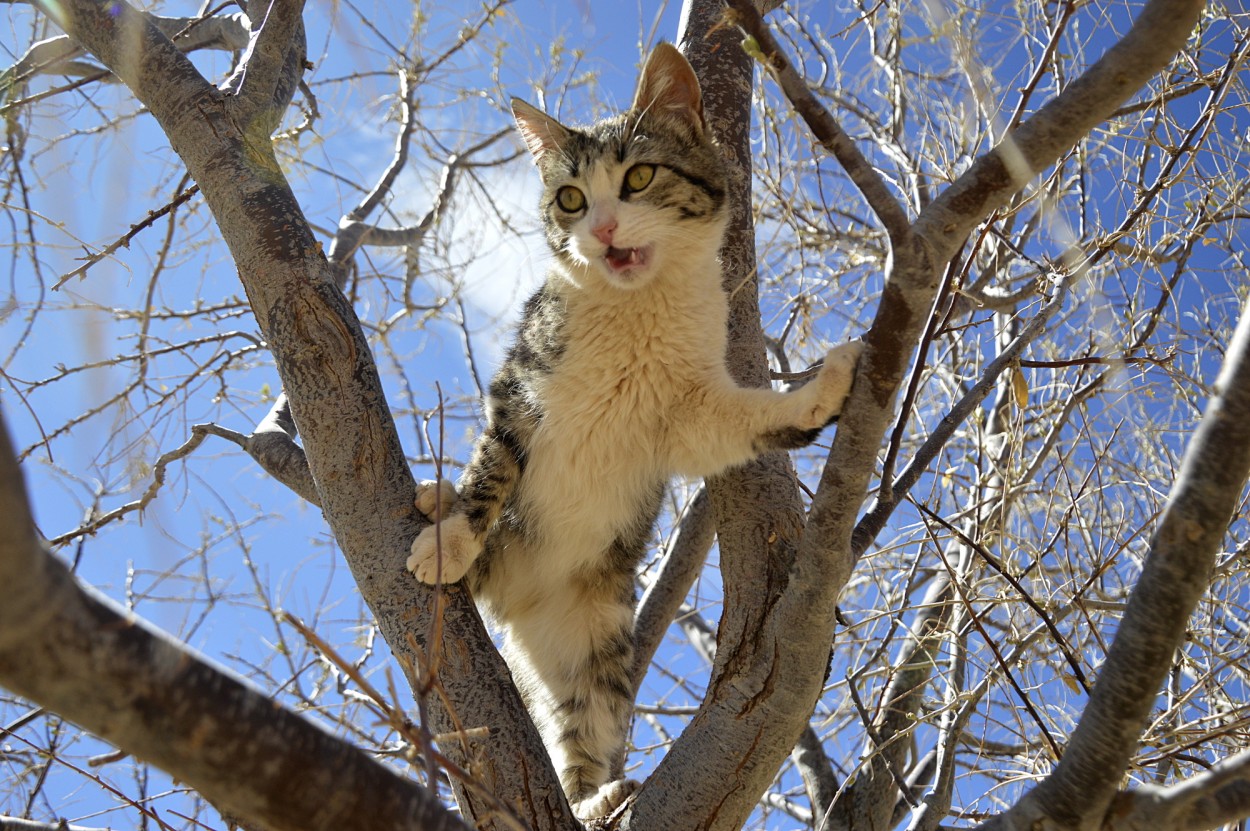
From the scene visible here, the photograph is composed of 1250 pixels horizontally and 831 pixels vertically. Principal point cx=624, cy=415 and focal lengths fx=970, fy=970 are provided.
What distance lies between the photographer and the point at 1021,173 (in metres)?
1.61

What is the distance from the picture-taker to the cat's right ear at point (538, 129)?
353 cm

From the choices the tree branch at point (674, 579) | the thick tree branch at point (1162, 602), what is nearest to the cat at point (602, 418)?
the tree branch at point (674, 579)

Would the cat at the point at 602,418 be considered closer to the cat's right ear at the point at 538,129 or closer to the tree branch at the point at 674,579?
the cat's right ear at the point at 538,129

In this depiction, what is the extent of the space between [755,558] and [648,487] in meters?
0.73

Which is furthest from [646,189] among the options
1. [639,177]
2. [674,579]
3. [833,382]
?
[674,579]

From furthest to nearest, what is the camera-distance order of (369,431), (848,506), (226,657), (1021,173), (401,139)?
(401,139), (226,657), (369,431), (848,506), (1021,173)

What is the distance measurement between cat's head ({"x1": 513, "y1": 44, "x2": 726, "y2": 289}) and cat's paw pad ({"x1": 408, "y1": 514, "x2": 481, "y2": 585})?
2.91 feet

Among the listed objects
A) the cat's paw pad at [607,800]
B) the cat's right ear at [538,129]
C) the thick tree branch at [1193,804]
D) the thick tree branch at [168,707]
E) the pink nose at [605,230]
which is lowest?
the thick tree branch at [168,707]

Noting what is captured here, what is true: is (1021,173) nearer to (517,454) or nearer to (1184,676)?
(517,454)

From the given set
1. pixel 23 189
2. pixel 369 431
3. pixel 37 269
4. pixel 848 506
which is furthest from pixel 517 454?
pixel 23 189

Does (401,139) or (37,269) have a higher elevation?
(401,139)

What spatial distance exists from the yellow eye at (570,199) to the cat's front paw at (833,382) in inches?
49.0

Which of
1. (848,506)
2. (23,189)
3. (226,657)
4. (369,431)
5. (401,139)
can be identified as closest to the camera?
(848,506)

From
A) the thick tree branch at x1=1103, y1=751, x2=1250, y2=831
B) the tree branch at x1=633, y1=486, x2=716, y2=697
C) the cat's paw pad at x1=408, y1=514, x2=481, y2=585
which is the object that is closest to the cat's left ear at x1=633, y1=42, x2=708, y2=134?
the tree branch at x1=633, y1=486, x2=716, y2=697
